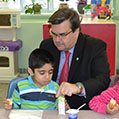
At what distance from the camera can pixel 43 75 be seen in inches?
72.9

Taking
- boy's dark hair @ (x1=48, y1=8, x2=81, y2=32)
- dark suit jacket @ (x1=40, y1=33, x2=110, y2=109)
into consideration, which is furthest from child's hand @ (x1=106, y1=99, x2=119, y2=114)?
boy's dark hair @ (x1=48, y1=8, x2=81, y2=32)

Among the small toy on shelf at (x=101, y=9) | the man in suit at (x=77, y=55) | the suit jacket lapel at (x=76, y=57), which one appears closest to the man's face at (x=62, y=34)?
the man in suit at (x=77, y=55)

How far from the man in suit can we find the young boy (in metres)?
0.16

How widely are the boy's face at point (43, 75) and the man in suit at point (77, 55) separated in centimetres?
19

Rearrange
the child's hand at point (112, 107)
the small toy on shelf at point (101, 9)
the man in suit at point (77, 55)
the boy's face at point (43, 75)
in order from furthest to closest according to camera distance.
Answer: the small toy on shelf at point (101, 9) → the man in suit at point (77, 55) → the boy's face at point (43, 75) → the child's hand at point (112, 107)

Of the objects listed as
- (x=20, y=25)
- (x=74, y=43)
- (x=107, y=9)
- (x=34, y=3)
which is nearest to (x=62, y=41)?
(x=74, y=43)

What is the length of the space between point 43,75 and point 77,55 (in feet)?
1.12

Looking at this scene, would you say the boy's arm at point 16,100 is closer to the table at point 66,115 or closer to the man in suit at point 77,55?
the table at point 66,115

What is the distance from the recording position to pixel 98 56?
2.06m

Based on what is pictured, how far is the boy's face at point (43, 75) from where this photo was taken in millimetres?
1841

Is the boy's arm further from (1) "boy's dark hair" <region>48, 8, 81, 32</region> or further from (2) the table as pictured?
(1) "boy's dark hair" <region>48, 8, 81, 32</region>

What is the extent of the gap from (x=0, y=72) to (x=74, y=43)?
268 cm

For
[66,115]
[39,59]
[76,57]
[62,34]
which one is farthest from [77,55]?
[66,115]

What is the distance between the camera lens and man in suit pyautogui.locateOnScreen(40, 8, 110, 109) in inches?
76.7
